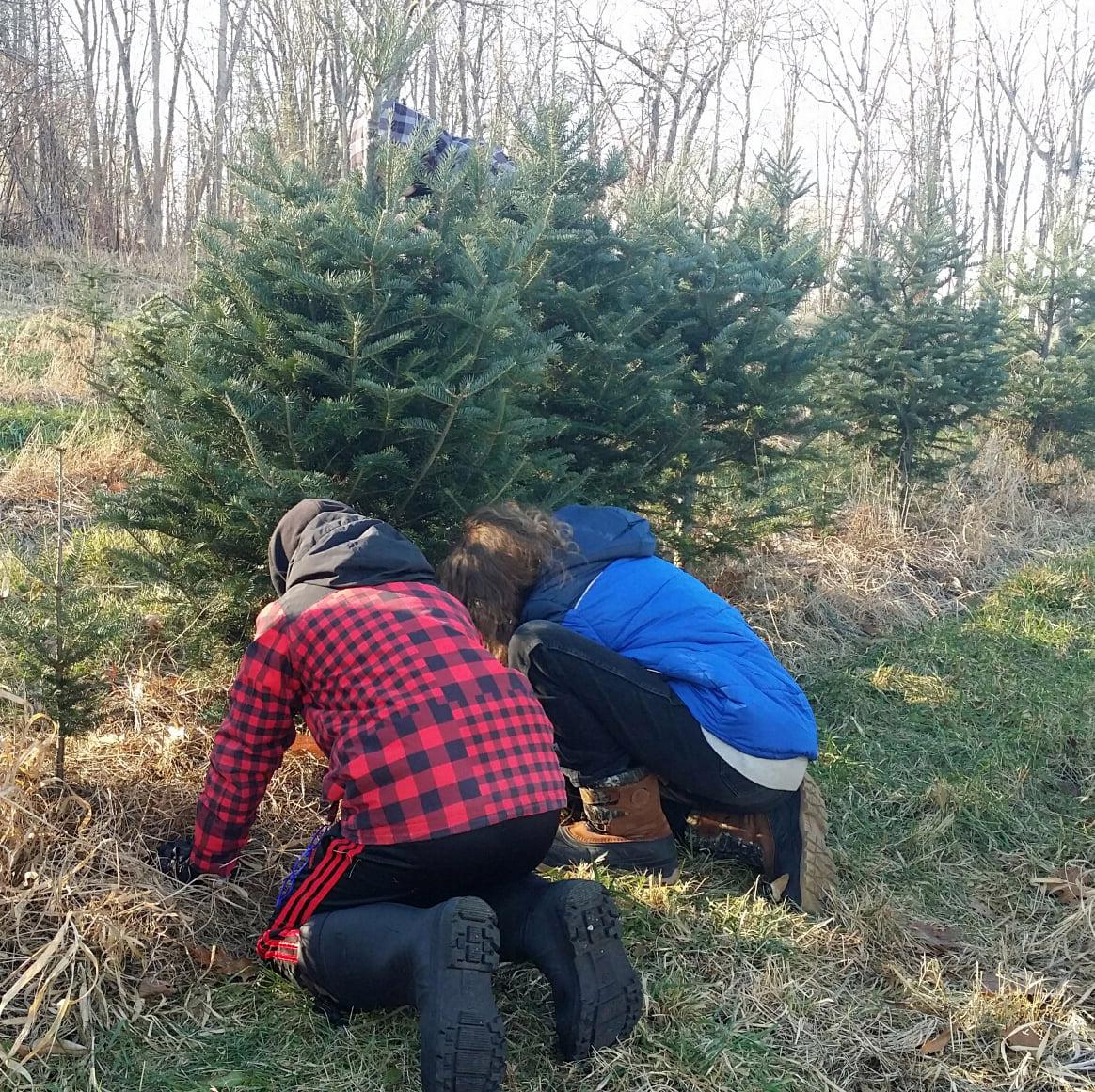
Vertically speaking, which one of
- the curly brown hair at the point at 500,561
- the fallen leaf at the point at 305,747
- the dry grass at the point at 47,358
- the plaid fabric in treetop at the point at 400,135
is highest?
the plaid fabric in treetop at the point at 400,135

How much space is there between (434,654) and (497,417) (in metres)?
1.23

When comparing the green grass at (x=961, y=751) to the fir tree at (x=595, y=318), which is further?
the fir tree at (x=595, y=318)

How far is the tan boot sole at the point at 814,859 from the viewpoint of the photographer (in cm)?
303

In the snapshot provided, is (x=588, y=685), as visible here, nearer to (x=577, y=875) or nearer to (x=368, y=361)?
(x=577, y=875)

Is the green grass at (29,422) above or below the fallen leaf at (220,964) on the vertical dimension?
above

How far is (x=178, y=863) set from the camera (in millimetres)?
2791

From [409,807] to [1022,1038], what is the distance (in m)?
1.65

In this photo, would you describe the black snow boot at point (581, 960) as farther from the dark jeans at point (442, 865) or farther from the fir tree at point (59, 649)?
the fir tree at point (59, 649)

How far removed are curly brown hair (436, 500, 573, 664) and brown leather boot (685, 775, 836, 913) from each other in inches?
37.0

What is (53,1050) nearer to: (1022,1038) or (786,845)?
(786,845)

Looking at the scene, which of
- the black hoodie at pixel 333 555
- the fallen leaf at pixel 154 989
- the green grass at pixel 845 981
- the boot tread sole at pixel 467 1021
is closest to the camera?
the boot tread sole at pixel 467 1021

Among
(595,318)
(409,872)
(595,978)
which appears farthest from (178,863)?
(595,318)

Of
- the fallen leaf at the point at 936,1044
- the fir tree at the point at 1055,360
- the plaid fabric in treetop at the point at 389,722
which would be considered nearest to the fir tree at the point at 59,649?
the plaid fabric in treetop at the point at 389,722

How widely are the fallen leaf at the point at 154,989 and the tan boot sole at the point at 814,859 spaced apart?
5.84ft
